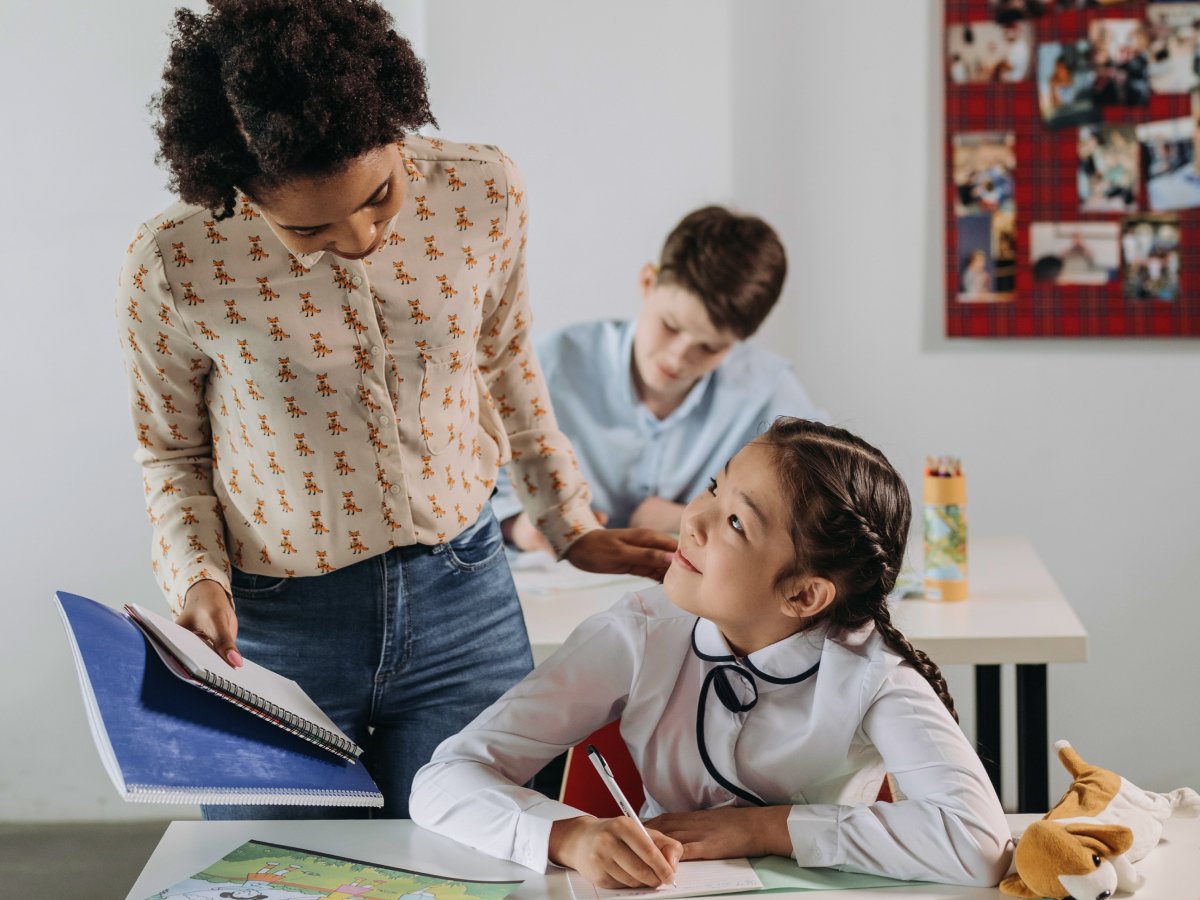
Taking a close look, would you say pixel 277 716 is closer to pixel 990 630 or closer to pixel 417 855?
pixel 417 855

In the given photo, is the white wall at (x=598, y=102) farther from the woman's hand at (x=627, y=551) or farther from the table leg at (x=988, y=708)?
the woman's hand at (x=627, y=551)

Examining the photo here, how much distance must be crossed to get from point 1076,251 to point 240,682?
2612 millimetres

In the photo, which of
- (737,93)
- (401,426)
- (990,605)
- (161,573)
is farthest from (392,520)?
(737,93)

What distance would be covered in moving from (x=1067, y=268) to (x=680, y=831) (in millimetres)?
2385

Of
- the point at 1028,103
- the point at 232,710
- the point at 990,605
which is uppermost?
the point at 1028,103

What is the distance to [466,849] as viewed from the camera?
118cm

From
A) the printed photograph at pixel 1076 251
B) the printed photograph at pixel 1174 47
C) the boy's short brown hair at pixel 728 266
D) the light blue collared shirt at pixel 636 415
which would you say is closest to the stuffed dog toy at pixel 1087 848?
the boy's short brown hair at pixel 728 266

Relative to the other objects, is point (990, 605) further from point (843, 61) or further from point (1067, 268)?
point (843, 61)

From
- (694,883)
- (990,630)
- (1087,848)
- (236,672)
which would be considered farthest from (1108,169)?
(236,672)

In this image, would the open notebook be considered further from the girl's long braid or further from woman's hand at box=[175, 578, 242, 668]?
the girl's long braid

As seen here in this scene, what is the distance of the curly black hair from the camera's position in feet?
3.42

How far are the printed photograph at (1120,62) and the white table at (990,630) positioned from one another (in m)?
1.38

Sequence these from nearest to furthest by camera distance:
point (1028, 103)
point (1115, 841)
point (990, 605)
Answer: point (1115, 841) → point (990, 605) → point (1028, 103)

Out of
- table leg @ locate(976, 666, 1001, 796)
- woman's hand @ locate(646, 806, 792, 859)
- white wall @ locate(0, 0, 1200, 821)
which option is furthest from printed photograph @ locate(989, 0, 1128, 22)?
woman's hand @ locate(646, 806, 792, 859)
